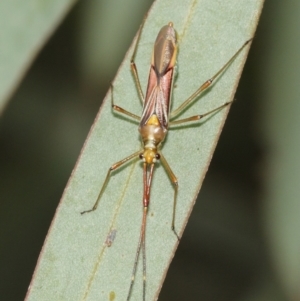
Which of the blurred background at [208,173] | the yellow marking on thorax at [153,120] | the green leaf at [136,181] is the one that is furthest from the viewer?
the blurred background at [208,173]

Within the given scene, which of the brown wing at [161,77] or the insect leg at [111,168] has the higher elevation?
the brown wing at [161,77]

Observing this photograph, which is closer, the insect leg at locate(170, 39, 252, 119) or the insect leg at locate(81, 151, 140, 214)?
the insect leg at locate(170, 39, 252, 119)

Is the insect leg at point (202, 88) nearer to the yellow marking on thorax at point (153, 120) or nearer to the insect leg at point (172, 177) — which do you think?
the yellow marking on thorax at point (153, 120)

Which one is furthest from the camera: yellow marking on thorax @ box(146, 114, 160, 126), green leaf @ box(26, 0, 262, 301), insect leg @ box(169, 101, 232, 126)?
yellow marking on thorax @ box(146, 114, 160, 126)

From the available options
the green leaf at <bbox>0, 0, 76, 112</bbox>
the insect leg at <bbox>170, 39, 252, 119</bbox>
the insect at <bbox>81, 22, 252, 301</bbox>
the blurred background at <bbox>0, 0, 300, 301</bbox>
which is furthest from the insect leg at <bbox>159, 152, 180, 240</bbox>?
the green leaf at <bbox>0, 0, 76, 112</bbox>

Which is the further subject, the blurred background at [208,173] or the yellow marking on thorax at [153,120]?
the blurred background at [208,173]

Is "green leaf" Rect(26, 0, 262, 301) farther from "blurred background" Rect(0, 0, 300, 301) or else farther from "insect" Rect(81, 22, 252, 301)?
"blurred background" Rect(0, 0, 300, 301)

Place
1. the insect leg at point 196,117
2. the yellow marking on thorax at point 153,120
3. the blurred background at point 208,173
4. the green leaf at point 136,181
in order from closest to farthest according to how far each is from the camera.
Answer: the green leaf at point 136,181 → the insect leg at point 196,117 → the yellow marking on thorax at point 153,120 → the blurred background at point 208,173

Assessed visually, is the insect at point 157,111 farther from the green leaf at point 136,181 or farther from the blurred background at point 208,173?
the blurred background at point 208,173

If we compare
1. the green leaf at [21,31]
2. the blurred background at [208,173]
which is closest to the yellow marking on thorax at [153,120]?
the blurred background at [208,173]
